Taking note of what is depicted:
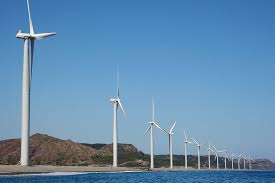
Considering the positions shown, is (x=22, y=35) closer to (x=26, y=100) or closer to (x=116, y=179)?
(x=26, y=100)

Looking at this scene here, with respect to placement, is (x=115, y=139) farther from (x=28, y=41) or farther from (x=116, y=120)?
(x=28, y=41)

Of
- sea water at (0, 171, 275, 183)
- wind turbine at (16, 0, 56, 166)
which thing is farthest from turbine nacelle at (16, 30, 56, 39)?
sea water at (0, 171, 275, 183)

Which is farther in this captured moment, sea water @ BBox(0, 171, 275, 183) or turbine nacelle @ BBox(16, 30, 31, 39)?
turbine nacelle @ BBox(16, 30, 31, 39)

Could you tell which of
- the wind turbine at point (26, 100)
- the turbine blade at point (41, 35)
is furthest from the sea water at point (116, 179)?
the turbine blade at point (41, 35)

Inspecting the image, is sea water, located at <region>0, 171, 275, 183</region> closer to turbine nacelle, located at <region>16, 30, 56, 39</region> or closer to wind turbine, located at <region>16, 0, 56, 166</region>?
wind turbine, located at <region>16, 0, 56, 166</region>

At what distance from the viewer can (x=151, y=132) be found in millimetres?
153500

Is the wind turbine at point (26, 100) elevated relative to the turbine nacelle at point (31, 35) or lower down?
lower down

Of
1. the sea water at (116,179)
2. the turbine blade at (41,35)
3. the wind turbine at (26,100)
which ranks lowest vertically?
the sea water at (116,179)

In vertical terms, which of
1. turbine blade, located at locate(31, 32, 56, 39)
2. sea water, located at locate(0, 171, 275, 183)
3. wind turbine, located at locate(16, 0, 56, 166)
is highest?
turbine blade, located at locate(31, 32, 56, 39)

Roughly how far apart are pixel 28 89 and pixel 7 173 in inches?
530

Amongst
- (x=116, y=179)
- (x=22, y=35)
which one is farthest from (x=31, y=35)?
(x=116, y=179)

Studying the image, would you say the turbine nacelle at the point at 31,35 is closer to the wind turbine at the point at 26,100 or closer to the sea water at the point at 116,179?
the wind turbine at the point at 26,100

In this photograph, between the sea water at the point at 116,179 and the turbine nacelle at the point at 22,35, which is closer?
the sea water at the point at 116,179

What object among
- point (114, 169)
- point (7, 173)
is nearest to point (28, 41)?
point (7, 173)
